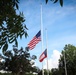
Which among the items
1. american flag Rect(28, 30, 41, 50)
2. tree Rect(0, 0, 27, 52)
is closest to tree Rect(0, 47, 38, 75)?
american flag Rect(28, 30, 41, 50)

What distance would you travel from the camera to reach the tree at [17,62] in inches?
2307

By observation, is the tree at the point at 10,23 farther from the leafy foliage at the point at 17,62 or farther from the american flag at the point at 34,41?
the leafy foliage at the point at 17,62

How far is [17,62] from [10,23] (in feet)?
176

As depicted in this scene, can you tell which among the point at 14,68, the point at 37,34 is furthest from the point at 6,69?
the point at 37,34

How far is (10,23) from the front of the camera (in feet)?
17.0

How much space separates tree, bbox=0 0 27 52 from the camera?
4.74 m

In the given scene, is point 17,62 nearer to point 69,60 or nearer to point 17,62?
point 17,62

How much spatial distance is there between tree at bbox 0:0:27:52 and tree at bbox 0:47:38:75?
53.0 meters

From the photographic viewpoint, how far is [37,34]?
31.5m

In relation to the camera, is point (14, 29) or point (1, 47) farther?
point (14, 29)

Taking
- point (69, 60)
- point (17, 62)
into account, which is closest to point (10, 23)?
point (17, 62)

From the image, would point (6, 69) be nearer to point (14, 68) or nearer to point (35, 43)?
point (14, 68)

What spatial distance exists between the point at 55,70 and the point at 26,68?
48.8m

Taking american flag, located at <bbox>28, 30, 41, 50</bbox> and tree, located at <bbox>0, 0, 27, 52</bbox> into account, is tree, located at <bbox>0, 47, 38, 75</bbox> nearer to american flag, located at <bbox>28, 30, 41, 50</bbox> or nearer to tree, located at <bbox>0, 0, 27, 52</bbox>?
american flag, located at <bbox>28, 30, 41, 50</bbox>
